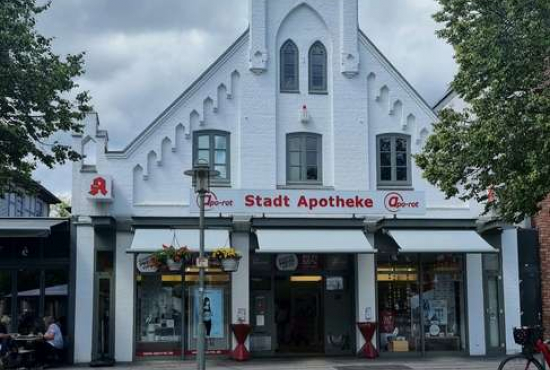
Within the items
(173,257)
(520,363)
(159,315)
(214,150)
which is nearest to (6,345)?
(159,315)

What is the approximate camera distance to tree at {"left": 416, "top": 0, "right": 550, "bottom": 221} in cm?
1530

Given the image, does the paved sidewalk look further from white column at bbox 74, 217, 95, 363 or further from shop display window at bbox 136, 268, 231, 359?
white column at bbox 74, 217, 95, 363

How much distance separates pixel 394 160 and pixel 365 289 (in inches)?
150

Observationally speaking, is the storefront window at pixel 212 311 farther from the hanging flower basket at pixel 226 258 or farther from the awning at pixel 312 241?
the hanging flower basket at pixel 226 258

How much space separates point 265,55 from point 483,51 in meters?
8.53

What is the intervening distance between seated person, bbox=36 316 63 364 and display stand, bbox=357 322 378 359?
803cm

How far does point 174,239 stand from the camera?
21453mm

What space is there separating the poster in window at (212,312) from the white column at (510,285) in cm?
811

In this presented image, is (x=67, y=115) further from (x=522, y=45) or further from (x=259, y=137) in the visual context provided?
(x=522, y=45)

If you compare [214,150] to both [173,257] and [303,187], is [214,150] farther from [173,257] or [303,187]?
[173,257]

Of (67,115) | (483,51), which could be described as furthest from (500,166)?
(67,115)

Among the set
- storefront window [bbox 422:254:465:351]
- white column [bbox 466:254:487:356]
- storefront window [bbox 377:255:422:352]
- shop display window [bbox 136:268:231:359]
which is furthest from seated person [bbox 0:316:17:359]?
white column [bbox 466:254:487:356]

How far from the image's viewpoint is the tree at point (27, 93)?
16.2 m

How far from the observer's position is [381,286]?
23.1 meters
